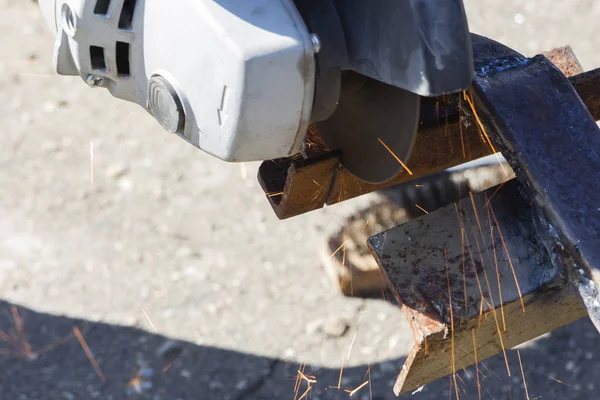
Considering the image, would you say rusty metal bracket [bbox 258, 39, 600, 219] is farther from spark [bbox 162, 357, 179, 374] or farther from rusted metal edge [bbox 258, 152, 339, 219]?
spark [bbox 162, 357, 179, 374]

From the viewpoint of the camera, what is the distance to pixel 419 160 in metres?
1.63

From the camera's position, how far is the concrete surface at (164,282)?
2314 millimetres

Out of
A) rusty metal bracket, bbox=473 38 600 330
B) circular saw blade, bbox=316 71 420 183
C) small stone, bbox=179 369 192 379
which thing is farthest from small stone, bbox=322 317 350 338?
rusty metal bracket, bbox=473 38 600 330

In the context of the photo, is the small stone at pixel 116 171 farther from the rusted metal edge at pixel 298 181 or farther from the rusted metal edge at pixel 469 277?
the rusted metal edge at pixel 469 277

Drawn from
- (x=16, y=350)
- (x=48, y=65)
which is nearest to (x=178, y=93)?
(x=16, y=350)

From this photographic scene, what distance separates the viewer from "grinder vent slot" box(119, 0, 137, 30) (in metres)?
1.42

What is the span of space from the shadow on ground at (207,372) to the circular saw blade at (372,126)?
93 centimetres

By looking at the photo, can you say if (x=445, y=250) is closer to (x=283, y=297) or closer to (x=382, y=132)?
(x=382, y=132)

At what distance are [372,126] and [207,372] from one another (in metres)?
1.12

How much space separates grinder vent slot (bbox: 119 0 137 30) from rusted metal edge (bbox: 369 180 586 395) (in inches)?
24.2

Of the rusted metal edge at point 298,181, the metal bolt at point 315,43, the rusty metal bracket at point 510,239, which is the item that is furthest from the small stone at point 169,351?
the metal bolt at point 315,43

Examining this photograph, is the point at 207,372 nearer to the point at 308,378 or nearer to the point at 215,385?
the point at 215,385

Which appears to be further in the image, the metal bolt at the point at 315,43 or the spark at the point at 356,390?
the spark at the point at 356,390

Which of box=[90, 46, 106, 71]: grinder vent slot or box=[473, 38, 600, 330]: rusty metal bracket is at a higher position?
box=[90, 46, 106, 71]: grinder vent slot
